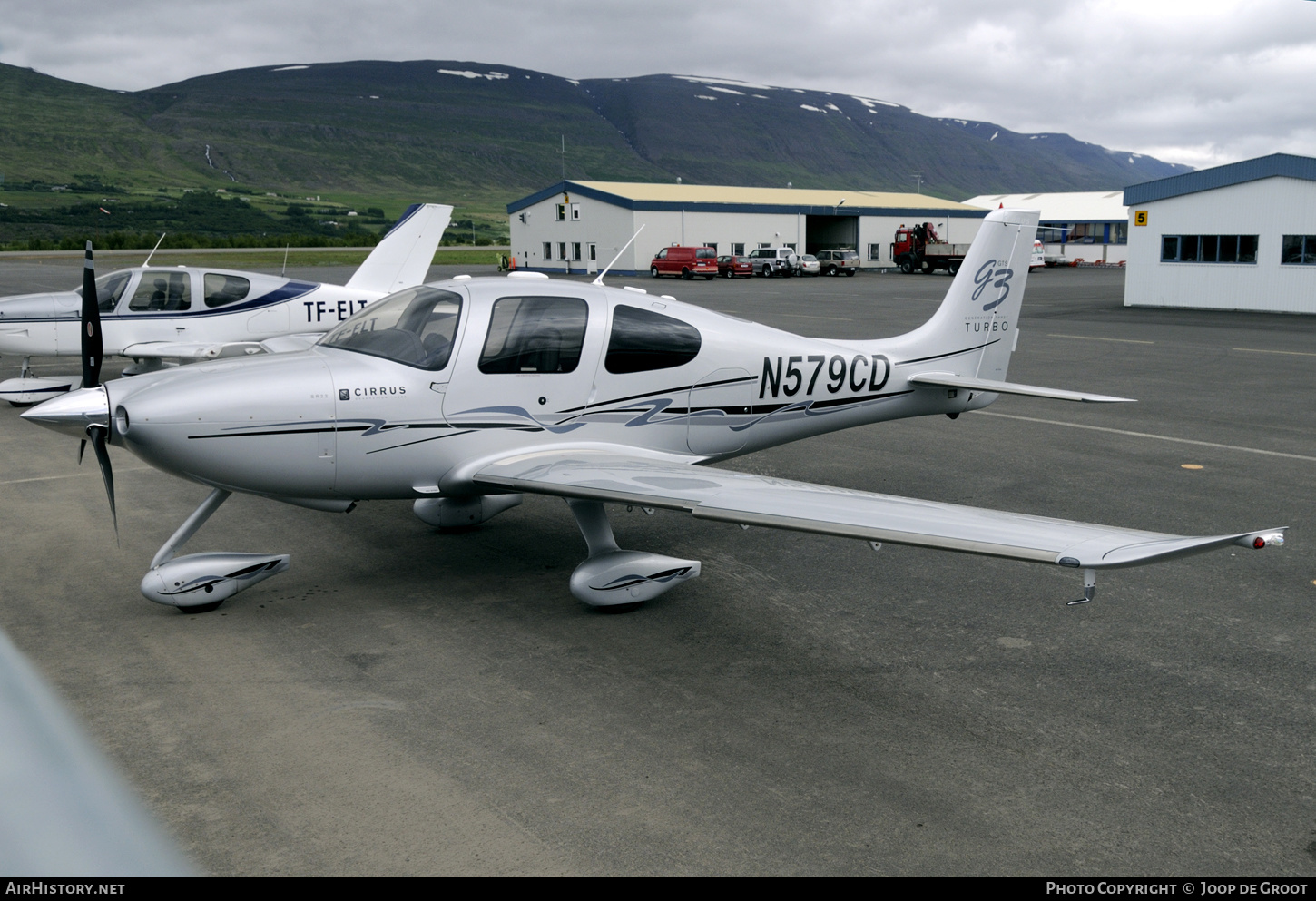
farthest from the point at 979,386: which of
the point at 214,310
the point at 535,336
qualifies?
the point at 214,310

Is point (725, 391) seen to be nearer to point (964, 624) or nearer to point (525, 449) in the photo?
point (525, 449)

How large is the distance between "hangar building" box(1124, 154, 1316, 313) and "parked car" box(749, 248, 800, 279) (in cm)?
2184

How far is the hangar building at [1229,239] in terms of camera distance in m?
30.5

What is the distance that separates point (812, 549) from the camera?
315 inches

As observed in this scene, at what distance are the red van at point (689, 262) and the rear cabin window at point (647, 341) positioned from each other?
142 feet

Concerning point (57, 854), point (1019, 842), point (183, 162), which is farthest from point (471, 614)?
point (183, 162)

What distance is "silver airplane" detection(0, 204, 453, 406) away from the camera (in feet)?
47.7

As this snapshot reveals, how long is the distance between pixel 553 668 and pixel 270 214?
5562 inches

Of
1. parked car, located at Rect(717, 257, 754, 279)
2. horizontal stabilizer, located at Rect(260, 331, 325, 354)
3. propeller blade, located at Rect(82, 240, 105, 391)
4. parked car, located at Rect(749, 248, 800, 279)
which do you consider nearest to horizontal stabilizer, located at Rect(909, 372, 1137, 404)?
horizontal stabilizer, located at Rect(260, 331, 325, 354)

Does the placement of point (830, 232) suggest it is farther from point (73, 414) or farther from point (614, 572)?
point (73, 414)

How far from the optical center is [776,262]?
54.6 metres

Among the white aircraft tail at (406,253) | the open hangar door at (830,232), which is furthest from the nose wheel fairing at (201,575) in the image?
the open hangar door at (830,232)

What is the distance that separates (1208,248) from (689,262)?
78.5ft

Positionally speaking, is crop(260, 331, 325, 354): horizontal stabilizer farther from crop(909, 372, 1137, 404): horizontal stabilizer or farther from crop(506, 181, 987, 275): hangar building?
crop(506, 181, 987, 275): hangar building
